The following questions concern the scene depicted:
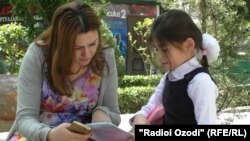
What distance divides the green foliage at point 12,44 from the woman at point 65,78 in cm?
576

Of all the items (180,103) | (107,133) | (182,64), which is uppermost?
(182,64)

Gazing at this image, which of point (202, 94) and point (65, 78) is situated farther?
point (65, 78)

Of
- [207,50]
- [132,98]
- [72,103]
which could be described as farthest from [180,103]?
[132,98]

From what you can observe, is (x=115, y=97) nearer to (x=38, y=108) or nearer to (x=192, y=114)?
(x=38, y=108)

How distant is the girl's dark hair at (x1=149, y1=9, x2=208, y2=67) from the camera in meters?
2.13

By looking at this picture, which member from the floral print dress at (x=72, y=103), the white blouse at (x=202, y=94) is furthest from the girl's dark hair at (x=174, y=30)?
the floral print dress at (x=72, y=103)

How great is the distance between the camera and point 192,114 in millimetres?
2068

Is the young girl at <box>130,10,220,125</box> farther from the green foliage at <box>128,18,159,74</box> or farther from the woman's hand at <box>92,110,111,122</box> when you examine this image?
the green foliage at <box>128,18,159,74</box>

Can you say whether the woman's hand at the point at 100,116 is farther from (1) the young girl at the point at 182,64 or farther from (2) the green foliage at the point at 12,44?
(2) the green foliage at the point at 12,44

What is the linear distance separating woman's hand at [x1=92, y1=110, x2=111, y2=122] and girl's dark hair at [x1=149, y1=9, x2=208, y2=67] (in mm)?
436

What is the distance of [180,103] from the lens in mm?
2109

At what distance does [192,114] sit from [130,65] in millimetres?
13272

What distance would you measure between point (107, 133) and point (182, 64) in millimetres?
436

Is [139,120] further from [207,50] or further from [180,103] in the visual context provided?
[207,50]
